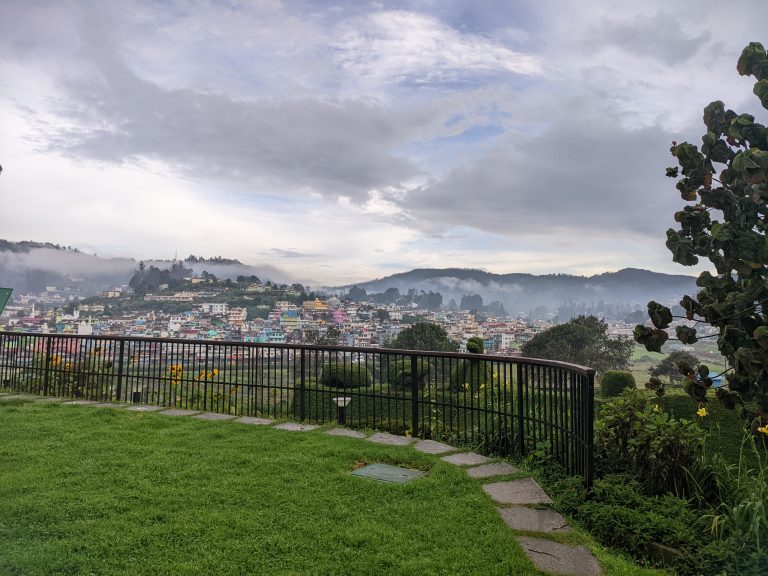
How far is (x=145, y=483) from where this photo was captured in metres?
3.70

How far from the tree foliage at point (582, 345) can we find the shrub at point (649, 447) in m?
30.4

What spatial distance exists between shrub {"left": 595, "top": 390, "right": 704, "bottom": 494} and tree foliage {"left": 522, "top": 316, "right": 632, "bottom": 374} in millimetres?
30413

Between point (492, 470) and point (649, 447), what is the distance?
1297mm

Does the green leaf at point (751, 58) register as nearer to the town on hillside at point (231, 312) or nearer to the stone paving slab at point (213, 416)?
the stone paving slab at point (213, 416)

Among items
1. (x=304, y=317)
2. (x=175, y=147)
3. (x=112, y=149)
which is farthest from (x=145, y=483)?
(x=304, y=317)

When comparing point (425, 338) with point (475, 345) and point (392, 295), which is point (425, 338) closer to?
point (475, 345)

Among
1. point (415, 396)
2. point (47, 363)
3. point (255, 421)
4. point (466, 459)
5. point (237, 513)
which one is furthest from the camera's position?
point (47, 363)

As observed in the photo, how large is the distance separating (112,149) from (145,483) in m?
16.1

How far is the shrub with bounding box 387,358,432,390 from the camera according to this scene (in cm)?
576

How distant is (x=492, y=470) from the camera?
4.23m

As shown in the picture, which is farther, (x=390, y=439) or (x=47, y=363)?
(x=47, y=363)

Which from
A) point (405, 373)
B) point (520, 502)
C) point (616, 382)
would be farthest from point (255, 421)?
point (616, 382)

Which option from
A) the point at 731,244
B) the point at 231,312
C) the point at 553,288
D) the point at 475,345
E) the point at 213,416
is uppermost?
the point at 553,288

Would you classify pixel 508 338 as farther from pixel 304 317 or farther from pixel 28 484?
pixel 28 484
